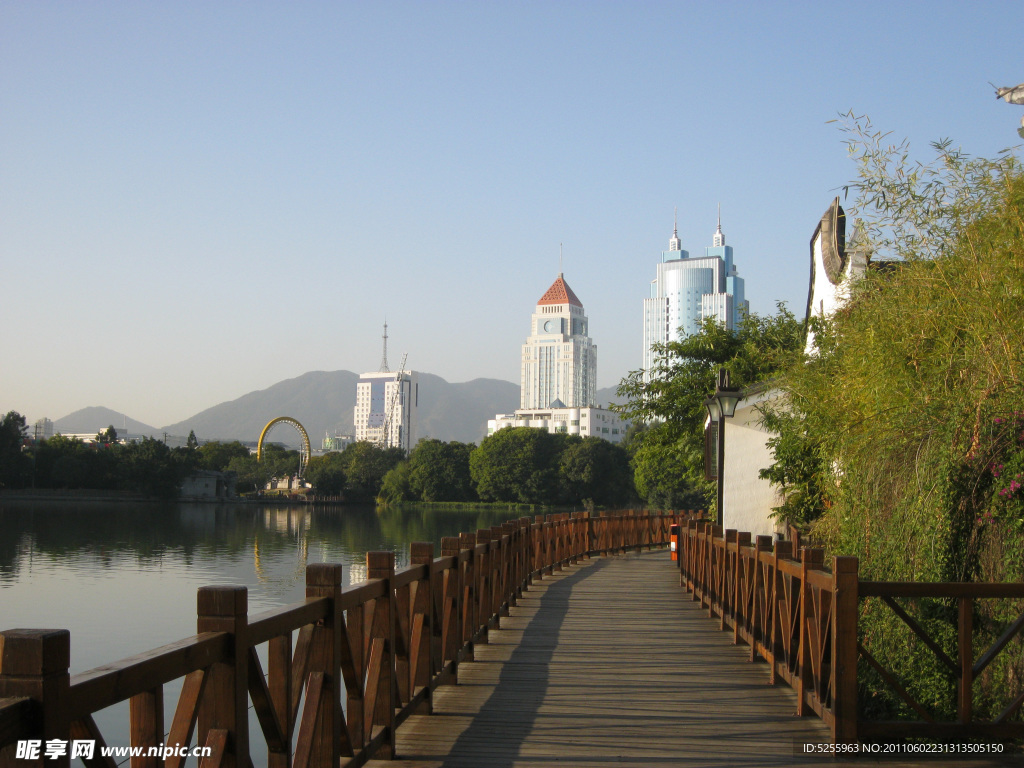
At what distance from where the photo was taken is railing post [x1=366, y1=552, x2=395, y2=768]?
14.7 ft

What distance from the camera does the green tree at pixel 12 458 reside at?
81438 millimetres

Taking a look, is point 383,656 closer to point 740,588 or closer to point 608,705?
point 608,705

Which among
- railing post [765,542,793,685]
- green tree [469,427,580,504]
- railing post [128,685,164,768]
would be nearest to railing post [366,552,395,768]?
railing post [128,685,164,768]

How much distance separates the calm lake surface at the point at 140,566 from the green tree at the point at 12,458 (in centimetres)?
1472

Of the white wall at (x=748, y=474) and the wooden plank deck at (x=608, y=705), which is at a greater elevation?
the white wall at (x=748, y=474)

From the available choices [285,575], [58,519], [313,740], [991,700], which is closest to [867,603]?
[991,700]

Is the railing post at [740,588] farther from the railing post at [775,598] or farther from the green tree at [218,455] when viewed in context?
the green tree at [218,455]

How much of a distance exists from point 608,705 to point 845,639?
1.67m

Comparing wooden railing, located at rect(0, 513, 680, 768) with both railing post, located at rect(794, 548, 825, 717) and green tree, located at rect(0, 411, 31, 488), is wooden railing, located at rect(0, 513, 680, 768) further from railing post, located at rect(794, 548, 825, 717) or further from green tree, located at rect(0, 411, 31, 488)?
green tree, located at rect(0, 411, 31, 488)

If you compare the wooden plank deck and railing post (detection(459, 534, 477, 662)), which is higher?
railing post (detection(459, 534, 477, 662))

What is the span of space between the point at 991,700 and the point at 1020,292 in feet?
7.21

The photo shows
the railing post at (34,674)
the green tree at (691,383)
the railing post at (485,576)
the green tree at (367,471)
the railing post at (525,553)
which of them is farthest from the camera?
the green tree at (367,471)

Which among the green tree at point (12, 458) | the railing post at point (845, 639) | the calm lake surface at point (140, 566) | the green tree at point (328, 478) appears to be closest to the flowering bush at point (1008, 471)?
the railing post at point (845, 639)

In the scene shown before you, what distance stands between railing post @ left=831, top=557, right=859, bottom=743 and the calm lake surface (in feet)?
21.0
